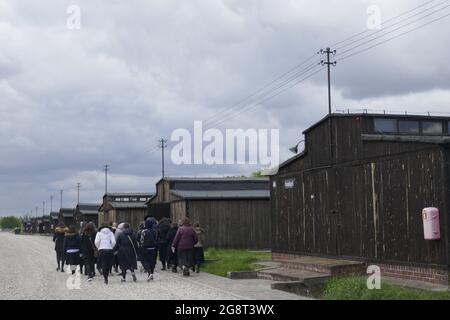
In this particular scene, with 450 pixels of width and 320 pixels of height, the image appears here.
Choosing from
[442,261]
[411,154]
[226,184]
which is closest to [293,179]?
[411,154]

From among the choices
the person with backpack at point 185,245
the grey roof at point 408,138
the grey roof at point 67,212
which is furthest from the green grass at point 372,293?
the grey roof at point 67,212

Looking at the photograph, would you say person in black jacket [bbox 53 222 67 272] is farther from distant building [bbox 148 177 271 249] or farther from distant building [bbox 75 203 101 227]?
distant building [bbox 75 203 101 227]

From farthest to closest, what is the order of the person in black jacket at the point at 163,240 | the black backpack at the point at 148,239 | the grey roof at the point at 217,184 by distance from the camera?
the grey roof at the point at 217,184, the person in black jacket at the point at 163,240, the black backpack at the point at 148,239

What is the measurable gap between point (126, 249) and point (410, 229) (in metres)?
8.49

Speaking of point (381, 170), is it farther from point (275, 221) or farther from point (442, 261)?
point (275, 221)

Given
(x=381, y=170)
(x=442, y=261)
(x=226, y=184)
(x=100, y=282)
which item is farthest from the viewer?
(x=226, y=184)

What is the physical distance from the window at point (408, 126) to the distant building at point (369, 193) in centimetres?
3

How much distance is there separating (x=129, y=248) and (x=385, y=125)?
8.58 meters

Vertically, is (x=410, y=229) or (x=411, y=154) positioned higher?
(x=411, y=154)

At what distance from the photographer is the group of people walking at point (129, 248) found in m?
19.5

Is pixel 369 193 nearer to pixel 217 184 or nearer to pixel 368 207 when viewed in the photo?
pixel 368 207

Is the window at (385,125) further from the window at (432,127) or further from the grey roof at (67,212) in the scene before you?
the grey roof at (67,212)

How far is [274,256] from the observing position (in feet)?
79.7

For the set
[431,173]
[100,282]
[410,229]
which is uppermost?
[431,173]
